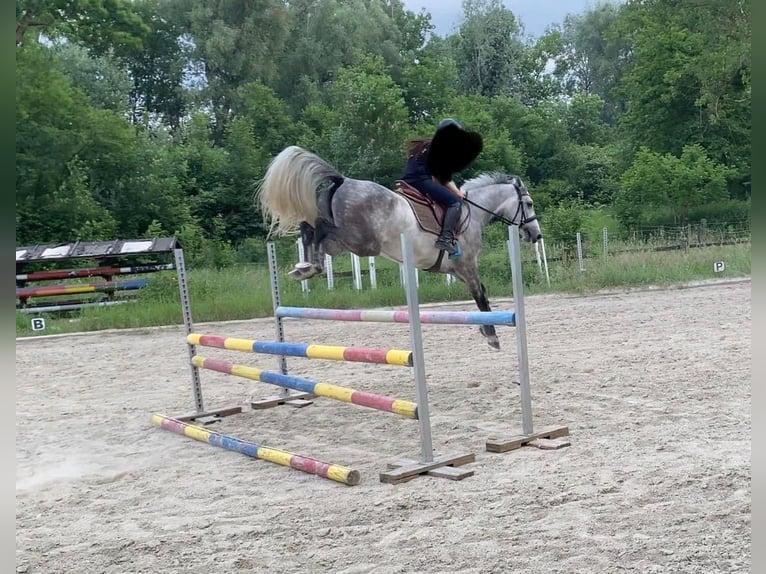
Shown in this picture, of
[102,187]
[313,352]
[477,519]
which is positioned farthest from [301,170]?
[102,187]

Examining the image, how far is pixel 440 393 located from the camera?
5637 mm

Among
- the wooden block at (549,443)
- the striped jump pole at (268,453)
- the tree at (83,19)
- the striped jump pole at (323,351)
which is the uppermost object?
the tree at (83,19)

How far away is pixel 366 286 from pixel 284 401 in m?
7.49

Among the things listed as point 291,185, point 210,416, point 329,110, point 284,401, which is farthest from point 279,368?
point 329,110

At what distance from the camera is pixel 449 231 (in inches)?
233

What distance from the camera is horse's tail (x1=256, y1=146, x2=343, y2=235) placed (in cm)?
495

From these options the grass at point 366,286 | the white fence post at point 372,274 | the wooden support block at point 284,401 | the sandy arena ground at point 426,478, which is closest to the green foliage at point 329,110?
the grass at point 366,286

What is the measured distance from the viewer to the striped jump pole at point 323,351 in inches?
148

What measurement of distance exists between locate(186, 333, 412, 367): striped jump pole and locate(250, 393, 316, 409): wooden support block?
76cm

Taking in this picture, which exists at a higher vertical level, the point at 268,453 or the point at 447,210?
the point at 447,210

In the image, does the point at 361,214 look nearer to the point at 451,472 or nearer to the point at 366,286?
the point at 451,472

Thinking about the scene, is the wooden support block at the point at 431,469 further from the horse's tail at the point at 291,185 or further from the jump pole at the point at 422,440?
the horse's tail at the point at 291,185

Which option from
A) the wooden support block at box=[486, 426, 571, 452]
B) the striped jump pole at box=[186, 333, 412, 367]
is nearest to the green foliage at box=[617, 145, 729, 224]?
the wooden support block at box=[486, 426, 571, 452]

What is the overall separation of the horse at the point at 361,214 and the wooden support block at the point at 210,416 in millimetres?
1308
